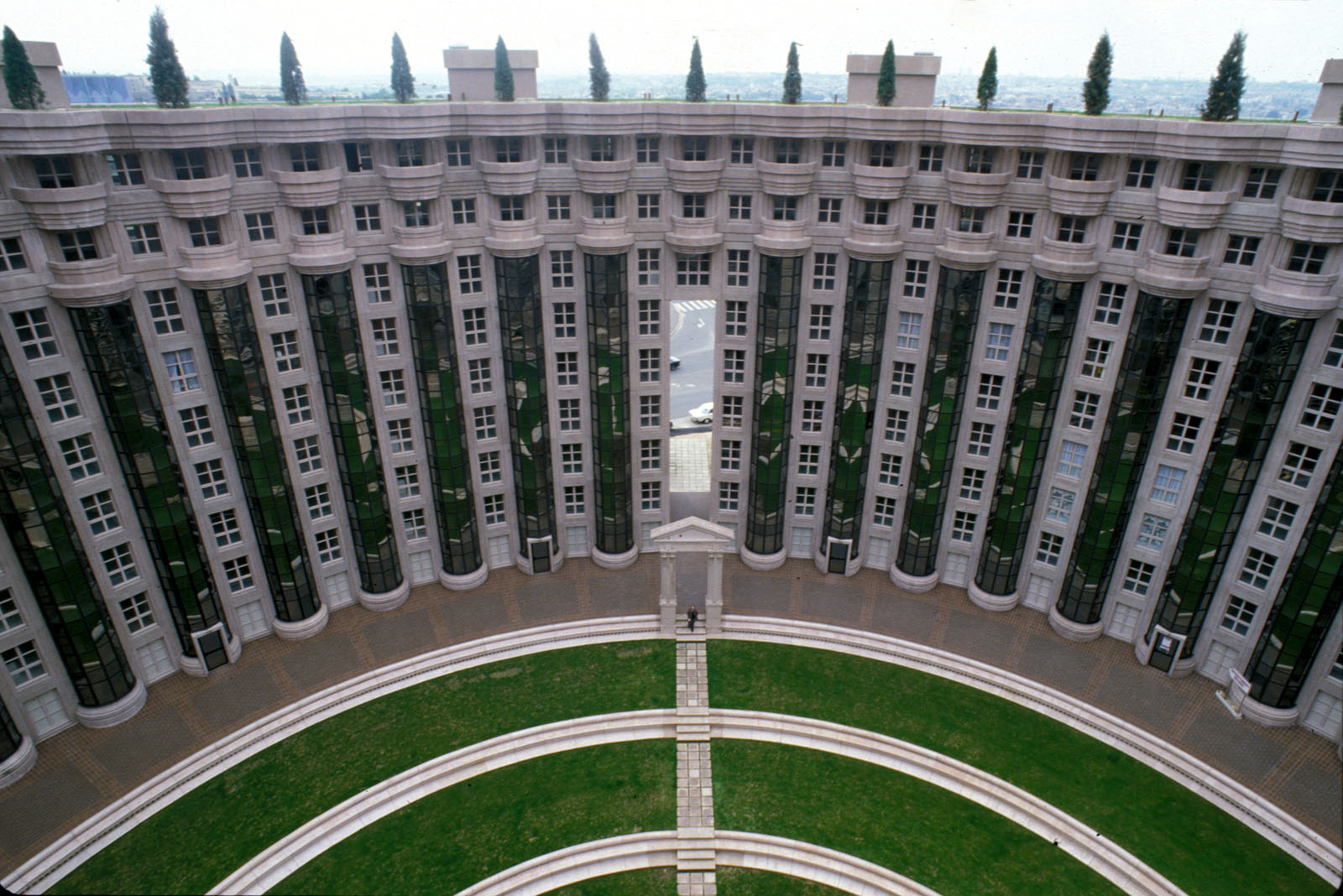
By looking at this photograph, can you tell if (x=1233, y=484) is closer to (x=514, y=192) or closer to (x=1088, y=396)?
(x=1088, y=396)

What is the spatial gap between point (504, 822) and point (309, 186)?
3713cm

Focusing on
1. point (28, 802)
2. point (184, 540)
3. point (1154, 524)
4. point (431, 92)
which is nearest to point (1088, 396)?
point (1154, 524)

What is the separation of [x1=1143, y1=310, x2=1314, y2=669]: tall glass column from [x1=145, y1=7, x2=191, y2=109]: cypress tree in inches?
2356

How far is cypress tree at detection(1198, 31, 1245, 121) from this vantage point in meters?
45.8

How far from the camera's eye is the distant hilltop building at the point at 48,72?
44469mm

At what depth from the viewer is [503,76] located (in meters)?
54.8

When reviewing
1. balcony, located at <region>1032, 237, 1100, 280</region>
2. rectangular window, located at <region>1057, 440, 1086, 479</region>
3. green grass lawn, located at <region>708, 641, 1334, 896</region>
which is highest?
balcony, located at <region>1032, 237, 1100, 280</region>

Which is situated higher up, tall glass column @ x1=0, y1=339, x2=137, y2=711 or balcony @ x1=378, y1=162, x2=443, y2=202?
balcony @ x1=378, y1=162, x2=443, y2=202

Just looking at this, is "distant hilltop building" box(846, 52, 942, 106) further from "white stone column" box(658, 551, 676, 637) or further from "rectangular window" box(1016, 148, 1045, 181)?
"white stone column" box(658, 551, 676, 637)

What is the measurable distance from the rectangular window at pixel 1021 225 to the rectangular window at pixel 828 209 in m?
10.3

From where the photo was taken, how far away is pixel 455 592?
64062 mm

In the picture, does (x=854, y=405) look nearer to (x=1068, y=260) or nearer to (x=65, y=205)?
(x=1068, y=260)

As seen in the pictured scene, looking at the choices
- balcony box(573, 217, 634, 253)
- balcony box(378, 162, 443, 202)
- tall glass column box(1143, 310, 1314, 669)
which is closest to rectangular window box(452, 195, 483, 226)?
balcony box(378, 162, 443, 202)

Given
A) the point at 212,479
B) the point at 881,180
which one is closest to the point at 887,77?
the point at 881,180
